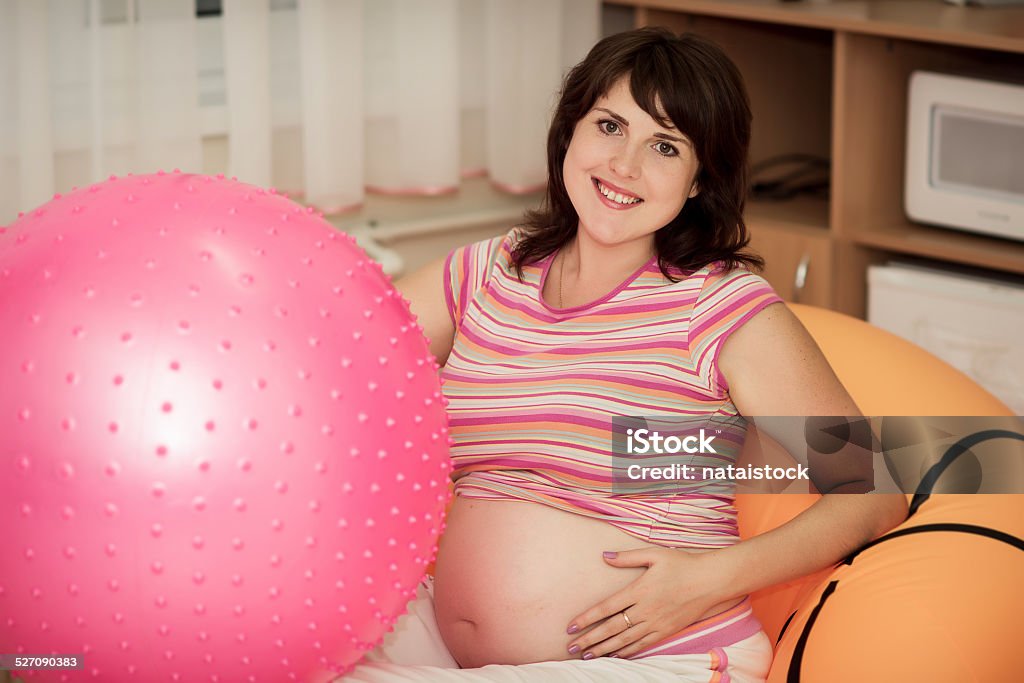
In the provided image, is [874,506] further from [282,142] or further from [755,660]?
[282,142]

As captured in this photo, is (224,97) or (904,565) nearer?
(904,565)

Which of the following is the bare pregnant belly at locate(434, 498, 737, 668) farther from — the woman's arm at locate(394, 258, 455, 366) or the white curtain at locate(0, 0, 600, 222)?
the white curtain at locate(0, 0, 600, 222)

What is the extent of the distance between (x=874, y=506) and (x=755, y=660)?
0.22 meters

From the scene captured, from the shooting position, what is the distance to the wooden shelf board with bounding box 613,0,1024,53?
210 cm

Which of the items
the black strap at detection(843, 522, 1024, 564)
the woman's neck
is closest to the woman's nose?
the woman's neck

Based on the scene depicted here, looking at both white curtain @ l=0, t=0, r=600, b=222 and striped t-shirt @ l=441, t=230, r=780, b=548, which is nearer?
striped t-shirt @ l=441, t=230, r=780, b=548

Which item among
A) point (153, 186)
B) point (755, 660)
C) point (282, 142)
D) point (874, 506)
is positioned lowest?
point (755, 660)

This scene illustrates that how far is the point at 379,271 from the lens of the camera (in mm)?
1188

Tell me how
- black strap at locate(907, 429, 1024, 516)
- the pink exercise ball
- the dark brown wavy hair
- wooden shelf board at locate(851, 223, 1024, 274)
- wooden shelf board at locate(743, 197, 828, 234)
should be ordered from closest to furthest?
the pink exercise ball → the dark brown wavy hair → black strap at locate(907, 429, 1024, 516) → wooden shelf board at locate(851, 223, 1024, 274) → wooden shelf board at locate(743, 197, 828, 234)

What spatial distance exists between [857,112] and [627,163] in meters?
1.14

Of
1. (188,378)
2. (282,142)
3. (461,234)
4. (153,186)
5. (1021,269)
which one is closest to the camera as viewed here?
(188,378)

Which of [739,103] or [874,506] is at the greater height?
[739,103]

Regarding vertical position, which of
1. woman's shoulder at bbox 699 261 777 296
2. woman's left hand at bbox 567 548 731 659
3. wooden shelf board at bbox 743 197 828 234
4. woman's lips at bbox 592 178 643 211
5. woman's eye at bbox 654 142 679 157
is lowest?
woman's left hand at bbox 567 548 731 659

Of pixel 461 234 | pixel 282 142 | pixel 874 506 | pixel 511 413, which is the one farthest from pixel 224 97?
pixel 874 506
